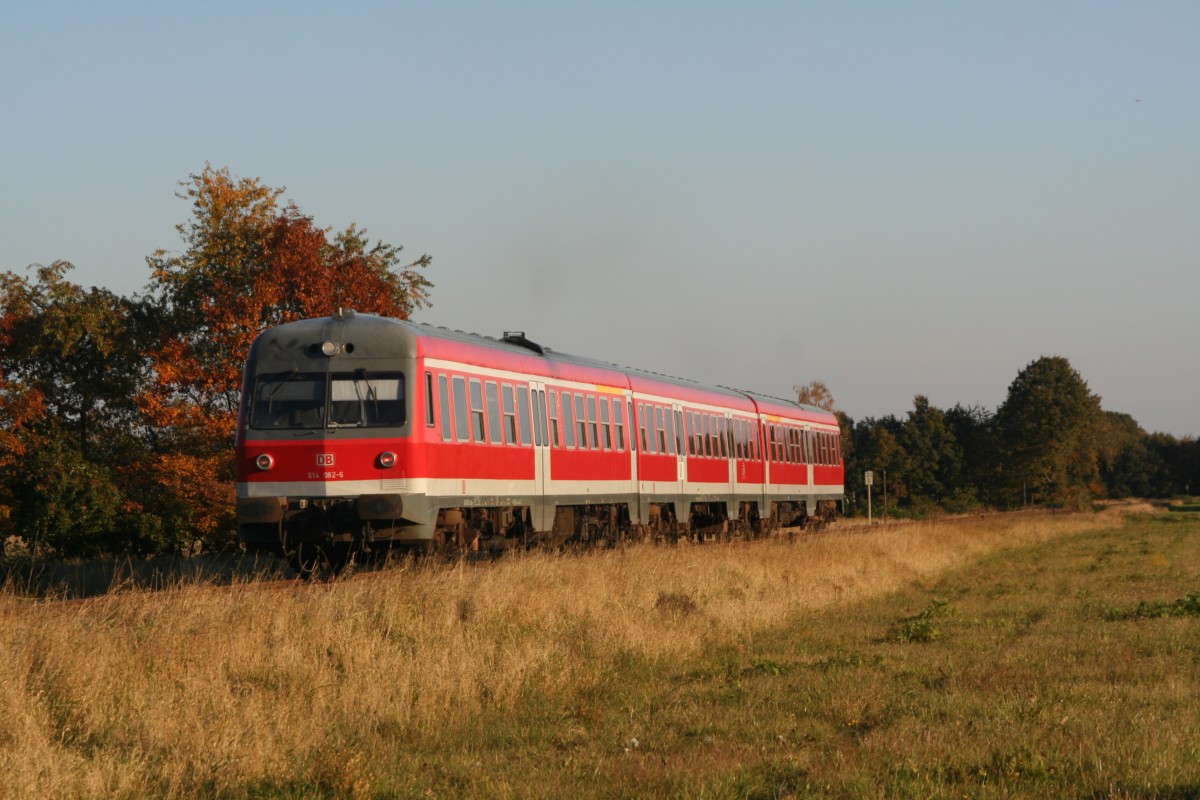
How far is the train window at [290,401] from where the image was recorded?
18641 millimetres

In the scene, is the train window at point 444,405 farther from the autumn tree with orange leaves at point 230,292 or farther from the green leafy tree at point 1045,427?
the green leafy tree at point 1045,427

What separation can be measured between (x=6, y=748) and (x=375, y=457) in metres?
10.4

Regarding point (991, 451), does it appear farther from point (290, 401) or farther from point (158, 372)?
point (290, 401)

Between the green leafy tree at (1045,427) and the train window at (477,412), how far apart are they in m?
65.1

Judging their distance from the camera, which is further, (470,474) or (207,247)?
(207,247)

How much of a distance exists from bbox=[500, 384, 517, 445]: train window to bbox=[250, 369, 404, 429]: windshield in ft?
10.8

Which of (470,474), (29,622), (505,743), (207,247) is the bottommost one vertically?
(505,743)

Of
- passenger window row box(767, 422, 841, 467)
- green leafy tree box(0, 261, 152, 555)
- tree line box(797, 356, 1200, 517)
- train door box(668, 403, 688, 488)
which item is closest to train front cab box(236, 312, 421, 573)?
train door box(668, 403, 688, 488)

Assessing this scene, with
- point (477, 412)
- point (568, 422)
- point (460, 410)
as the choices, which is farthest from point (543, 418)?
point (460, 410)

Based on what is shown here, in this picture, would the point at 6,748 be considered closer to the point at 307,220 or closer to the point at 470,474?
the point at 470,474

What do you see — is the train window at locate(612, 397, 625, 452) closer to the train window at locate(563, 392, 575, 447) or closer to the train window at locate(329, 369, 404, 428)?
the train window at locate(563, 392, 575, 447)

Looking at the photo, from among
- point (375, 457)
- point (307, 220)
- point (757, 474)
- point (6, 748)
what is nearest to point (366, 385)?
point (375, 457)

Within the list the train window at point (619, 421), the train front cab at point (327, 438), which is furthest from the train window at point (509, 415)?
the train window at point (619, 421)

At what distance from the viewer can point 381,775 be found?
866 cm
